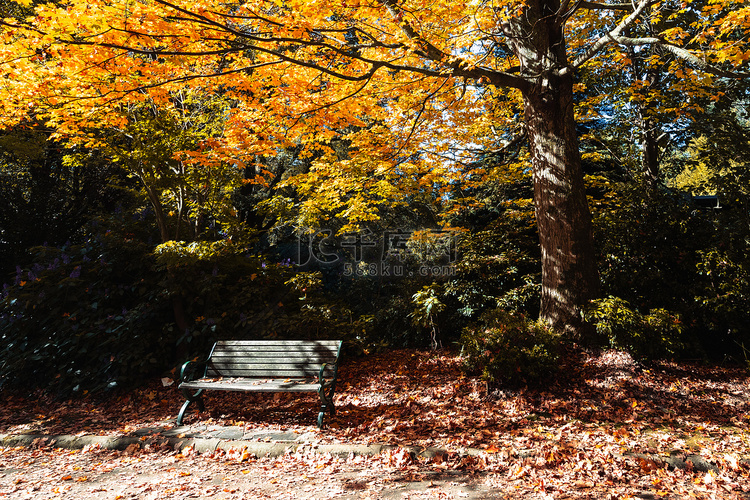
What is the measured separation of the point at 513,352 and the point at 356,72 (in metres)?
4.37

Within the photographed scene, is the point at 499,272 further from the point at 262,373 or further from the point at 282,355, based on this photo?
the point at 262,373

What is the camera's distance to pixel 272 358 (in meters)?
4.98

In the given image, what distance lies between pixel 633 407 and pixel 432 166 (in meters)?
4.75

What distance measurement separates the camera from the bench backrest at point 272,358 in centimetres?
485

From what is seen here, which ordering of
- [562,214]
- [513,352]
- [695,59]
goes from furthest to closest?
[562,214], [513,352], [695,59]

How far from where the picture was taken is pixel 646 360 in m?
5.16

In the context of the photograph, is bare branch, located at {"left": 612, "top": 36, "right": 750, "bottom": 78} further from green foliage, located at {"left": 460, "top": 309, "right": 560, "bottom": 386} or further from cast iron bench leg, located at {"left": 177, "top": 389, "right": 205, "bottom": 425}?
cast iron bench leg, located at {"left": 177, "top": 389, "right": 205, "bottom": 425}

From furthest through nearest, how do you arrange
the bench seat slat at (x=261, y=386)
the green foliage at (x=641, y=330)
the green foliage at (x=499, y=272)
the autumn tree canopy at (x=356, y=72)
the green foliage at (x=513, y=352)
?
the green foliage at (x=499, y=272)
the green foliage at (x=641, y=330)
the green foliage at (x=513, y=352)
the autumn tree canopy at (x=356, y=72)
the bench seat slat at (x=261, y=386)

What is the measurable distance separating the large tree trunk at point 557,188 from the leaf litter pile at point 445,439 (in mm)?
818

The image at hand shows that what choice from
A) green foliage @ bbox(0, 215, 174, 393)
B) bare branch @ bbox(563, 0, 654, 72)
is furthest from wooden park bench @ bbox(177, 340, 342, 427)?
bare branch @ bbox(563, 0, 654, 72)

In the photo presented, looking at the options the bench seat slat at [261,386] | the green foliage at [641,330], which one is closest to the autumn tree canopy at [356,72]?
the green foliage at [641,330]

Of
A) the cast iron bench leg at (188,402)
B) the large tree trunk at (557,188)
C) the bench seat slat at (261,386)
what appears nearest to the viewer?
the bench seat slat at (261,386)

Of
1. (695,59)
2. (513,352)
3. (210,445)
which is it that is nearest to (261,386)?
(210,445)

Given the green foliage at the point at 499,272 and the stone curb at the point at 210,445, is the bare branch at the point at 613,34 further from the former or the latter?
the stone curb at the point at 210,445
